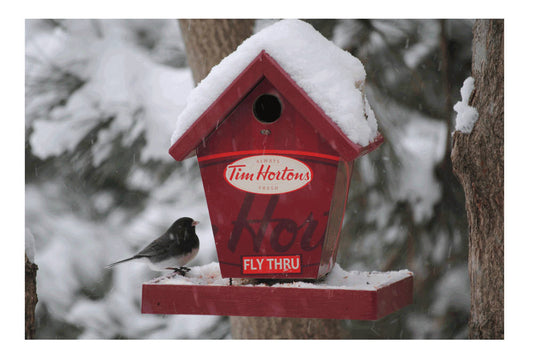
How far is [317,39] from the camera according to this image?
6.86 ft

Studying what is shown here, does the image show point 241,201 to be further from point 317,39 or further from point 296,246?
point 317,39

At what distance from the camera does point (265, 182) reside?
2.02 meters

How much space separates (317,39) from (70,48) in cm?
232

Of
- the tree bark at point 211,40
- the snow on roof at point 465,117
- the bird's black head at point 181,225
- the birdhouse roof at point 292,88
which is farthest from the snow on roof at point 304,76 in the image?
the tree bark at point 211,40

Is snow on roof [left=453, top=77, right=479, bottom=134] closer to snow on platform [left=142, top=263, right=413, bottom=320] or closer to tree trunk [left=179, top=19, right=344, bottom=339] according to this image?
snow on platform [left=142, top=263, right=413, bottom=320]

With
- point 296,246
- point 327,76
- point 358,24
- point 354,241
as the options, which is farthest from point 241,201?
point 358,24

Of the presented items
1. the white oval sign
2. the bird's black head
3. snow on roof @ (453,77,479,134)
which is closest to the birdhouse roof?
the white oval sign

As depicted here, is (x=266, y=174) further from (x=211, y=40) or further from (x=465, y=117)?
(x=211, y=40)

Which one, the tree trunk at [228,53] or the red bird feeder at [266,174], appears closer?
the red bird feeder at [266,174]

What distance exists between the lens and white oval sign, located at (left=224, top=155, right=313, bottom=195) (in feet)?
6.56

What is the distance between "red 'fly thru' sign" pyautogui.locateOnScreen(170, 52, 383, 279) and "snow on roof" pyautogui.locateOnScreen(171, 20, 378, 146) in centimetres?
5

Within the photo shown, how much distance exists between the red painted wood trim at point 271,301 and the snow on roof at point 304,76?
43 cm

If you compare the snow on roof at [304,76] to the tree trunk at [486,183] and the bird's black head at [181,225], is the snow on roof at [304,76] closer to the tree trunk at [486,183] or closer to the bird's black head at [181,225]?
the bird's black head at [181,225]

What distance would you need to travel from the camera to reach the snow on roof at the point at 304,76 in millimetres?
1928
